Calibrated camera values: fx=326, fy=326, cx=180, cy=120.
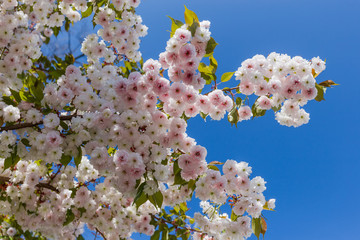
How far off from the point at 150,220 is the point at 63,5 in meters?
4.11

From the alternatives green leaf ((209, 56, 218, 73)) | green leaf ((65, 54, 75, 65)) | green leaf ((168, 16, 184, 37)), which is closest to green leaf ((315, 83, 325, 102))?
green leaf ((209, 56, 218, 73))

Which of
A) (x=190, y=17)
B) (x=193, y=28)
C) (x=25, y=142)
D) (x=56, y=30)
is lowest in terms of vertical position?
(x=25, y=142)

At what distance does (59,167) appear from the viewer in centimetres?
495

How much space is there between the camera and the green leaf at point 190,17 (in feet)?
11.4

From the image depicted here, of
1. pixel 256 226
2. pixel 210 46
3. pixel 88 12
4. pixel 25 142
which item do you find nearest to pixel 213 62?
pixel 210 46

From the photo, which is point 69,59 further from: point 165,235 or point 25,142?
point 165,235

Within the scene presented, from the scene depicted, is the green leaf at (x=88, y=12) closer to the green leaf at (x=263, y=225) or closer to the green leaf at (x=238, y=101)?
the green leaf at (x=238, y=101)

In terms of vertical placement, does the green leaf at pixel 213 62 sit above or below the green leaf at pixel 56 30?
below

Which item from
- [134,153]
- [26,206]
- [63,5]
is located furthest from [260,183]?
[63,5]

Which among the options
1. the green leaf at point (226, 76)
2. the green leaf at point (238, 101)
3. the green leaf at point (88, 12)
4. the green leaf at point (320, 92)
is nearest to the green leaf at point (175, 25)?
the green leaf at point (226, 76)

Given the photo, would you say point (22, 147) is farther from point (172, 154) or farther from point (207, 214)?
point (207, 214)

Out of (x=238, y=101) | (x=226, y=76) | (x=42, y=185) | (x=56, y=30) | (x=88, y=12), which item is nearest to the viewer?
(x=226, y=76)

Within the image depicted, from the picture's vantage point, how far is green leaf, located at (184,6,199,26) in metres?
3.47

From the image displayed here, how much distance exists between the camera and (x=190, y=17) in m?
3.47
